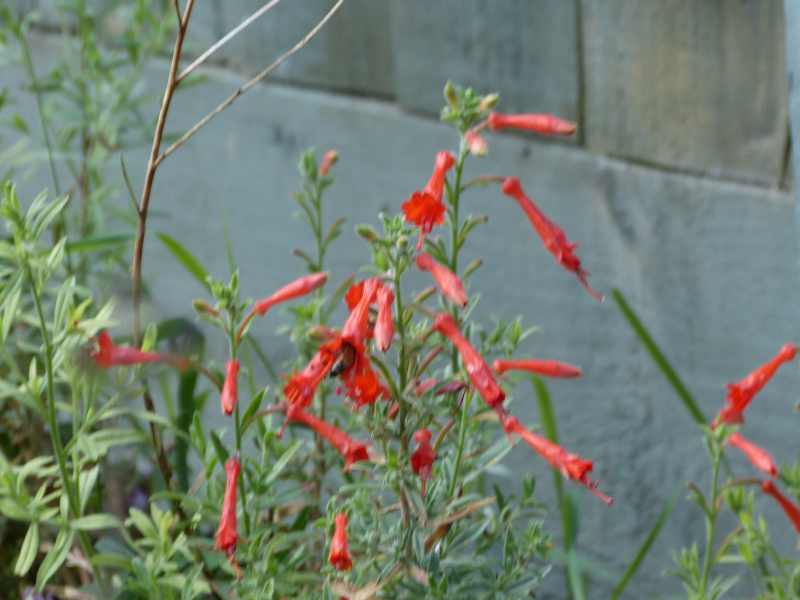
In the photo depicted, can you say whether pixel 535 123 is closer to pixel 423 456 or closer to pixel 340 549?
pixel 423 456

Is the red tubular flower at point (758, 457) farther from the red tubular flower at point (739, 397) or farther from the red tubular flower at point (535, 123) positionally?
the red tubular flower at point (535, 123)

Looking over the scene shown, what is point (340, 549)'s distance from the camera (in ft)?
2.24

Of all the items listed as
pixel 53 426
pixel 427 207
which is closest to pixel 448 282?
pixel 427 207

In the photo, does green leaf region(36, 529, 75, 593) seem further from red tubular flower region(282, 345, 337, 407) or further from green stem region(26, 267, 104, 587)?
red tubular flower region(282, 345, 337, 407)

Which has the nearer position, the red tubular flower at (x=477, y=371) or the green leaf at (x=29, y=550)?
the red tubular flower at (x=477, y=371)

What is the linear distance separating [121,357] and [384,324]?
323mm

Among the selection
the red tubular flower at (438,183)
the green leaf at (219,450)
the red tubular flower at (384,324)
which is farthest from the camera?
the green leaf at (219,450)

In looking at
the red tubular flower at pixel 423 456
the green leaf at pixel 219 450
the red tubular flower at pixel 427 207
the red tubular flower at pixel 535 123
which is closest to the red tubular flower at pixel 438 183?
the red tubular flower at pixel 427 207

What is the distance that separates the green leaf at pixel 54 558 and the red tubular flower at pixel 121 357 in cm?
17

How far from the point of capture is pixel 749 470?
4.60 feet

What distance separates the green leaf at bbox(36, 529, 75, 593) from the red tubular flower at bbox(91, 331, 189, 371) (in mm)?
169

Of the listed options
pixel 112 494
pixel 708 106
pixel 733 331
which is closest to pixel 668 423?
pixel 733 331

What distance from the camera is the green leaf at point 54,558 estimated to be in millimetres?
750

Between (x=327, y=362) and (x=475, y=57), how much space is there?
97 centimetres
